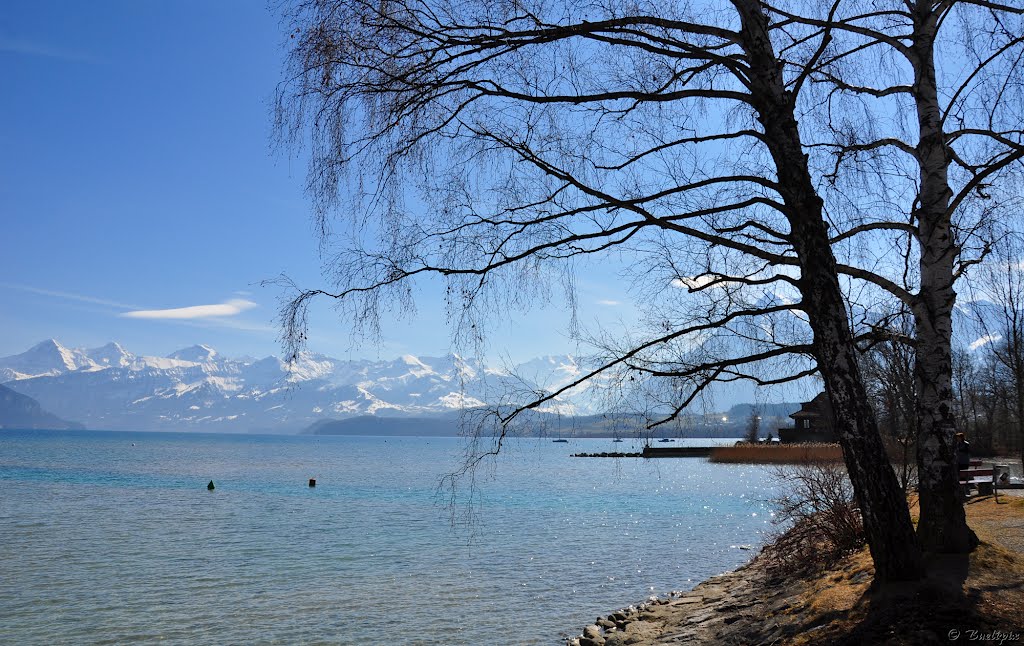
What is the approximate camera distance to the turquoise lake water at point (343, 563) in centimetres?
1585

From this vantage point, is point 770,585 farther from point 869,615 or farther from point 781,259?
point 781,259

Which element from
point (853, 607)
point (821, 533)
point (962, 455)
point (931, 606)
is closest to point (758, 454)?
point (962, 455)

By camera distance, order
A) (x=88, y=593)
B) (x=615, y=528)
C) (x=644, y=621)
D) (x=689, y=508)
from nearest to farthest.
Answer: (x=644, y=621) < (x=88, y=593) < (x=615, y=528) < (x=689, y=508)

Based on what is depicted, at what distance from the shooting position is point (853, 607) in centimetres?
758

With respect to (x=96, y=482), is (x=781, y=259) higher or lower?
higher

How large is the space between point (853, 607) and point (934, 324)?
3.49 meters

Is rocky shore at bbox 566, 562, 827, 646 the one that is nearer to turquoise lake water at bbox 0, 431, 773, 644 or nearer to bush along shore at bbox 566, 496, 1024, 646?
bush along shore at bbox 566, 496, 1024, 646

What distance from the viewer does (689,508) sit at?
41562 mm

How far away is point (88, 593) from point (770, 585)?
58.0 ft

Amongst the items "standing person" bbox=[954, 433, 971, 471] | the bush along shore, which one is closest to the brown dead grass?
the bush along shore

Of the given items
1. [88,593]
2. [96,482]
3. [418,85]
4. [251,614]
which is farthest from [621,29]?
[96,482]

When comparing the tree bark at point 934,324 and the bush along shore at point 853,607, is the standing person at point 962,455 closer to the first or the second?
the bush along shore at point 853,607

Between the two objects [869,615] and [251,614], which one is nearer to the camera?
[869,615]

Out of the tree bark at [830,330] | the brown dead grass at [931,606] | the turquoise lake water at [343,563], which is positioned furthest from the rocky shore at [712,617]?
the tree bark at [830,330]
